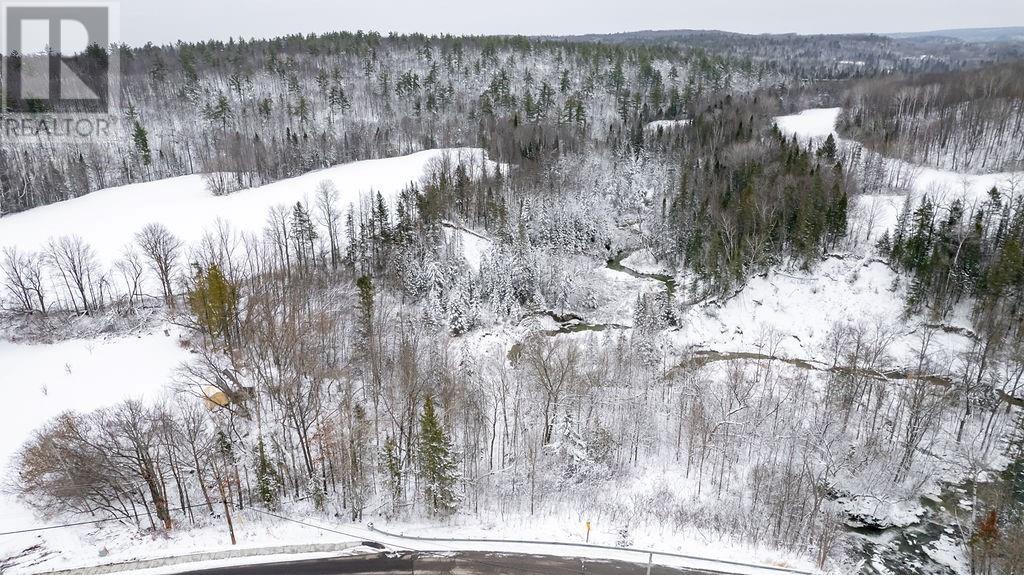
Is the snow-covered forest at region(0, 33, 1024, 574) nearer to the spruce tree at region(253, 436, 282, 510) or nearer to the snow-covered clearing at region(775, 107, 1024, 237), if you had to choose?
the spruce tree at region(253, 436, 282, 510)

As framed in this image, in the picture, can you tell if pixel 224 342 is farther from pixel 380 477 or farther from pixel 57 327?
pixel 380 477

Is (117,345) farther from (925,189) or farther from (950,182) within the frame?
(950,182)

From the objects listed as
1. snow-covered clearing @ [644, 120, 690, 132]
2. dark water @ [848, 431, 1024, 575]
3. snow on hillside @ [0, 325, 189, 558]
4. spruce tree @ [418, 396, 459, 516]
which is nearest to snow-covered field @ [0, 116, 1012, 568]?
snow on hillside @ [0, 325, 189, 558]

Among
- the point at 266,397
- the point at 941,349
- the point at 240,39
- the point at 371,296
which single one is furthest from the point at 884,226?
the point at 240,39

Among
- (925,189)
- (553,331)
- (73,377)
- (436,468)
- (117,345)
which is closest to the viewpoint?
(436,468)

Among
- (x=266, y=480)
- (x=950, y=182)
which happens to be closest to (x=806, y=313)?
(x=950, y=182)
